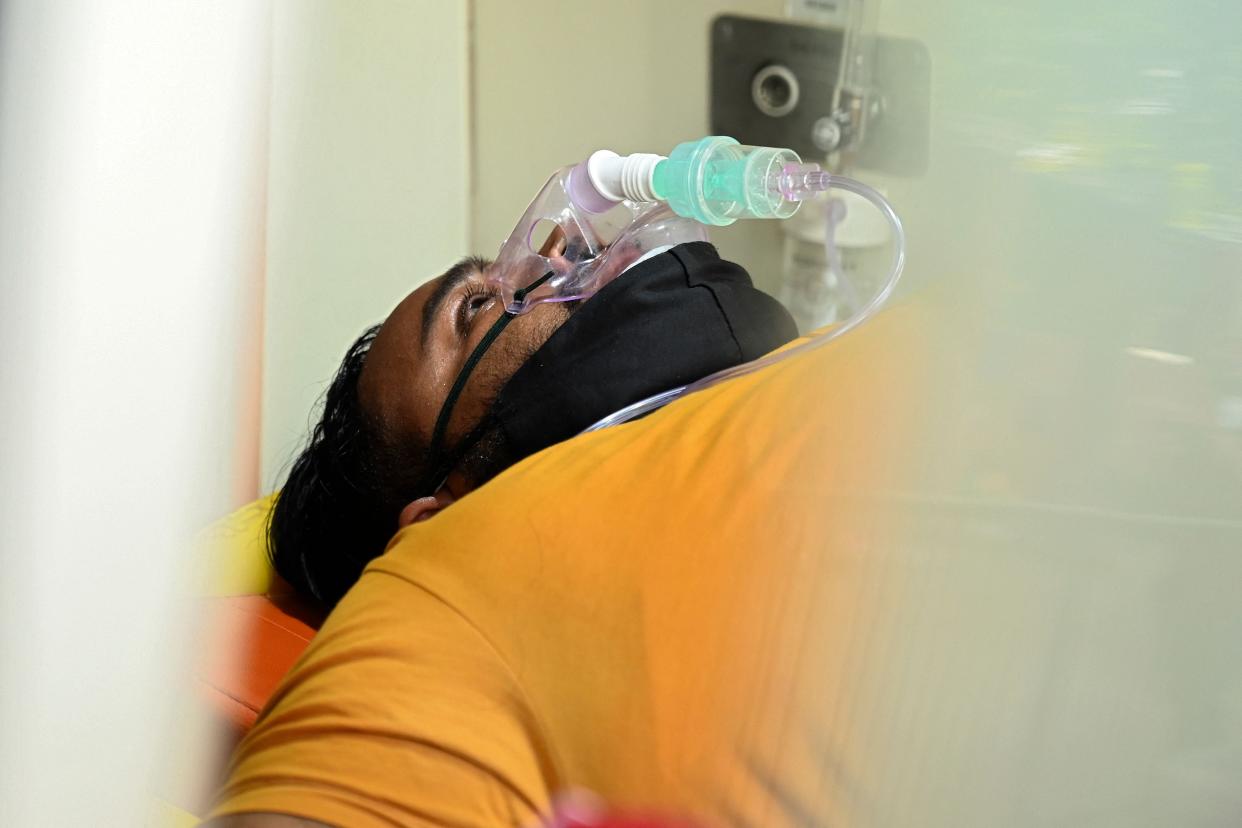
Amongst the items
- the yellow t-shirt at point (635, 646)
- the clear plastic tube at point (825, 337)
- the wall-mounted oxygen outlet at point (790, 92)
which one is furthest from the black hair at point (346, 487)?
the wall-mounted oxygen outlet at point (790, 92)

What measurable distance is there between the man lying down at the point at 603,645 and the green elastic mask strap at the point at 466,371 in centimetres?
17

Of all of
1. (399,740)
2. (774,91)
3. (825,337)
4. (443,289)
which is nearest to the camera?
(399,740)

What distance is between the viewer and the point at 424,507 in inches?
39.4

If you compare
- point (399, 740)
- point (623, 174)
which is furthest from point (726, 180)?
point (399, 740)

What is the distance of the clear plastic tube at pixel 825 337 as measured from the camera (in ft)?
2.52

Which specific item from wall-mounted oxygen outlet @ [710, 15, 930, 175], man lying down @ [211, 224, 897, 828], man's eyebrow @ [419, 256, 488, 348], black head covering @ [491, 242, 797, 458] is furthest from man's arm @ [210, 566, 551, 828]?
wall-mounted oxygen outlet @ [710, 15, 930, 175]

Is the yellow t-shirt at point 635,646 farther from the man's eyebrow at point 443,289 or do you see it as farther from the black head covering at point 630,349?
the man's eyebrow at point 443,289

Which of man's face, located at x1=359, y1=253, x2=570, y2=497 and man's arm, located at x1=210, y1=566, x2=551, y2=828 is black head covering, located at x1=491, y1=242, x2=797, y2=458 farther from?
man's arm, located at x1=210, y1=566, x2=551, y2=828

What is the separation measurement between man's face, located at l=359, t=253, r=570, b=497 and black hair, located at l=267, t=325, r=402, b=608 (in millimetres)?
35

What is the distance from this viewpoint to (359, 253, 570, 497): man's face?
3.26ft

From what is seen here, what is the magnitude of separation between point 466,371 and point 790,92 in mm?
540

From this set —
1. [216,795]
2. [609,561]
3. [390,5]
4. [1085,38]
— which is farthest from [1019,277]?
[390,5]

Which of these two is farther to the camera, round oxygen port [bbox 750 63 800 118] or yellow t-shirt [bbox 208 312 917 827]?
round oxygen port [bbox 750 63 800 118]

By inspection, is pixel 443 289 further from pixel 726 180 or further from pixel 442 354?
pixel 726 180
